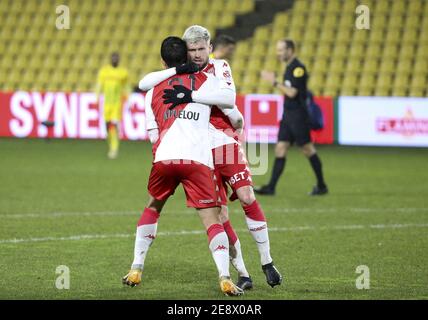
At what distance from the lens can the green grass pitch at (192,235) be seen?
7477mm

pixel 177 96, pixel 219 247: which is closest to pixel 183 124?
pixel 177 96

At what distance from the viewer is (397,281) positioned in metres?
7.73

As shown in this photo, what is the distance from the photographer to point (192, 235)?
10312 mm

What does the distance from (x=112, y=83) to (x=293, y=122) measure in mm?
7057

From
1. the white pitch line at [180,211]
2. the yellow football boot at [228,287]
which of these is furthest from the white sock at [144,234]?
the white pitch line at [180,211]

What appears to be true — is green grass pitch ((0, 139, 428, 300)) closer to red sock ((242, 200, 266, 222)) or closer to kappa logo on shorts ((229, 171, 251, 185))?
red sock ((242, 200, 266, 222))

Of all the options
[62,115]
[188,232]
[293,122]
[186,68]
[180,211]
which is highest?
[186,68]

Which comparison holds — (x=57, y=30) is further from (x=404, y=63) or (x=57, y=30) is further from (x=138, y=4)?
(x=404, y=63)

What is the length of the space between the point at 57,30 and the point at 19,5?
1.51 metres

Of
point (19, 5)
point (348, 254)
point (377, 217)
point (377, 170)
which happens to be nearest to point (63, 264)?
point (348, 254)

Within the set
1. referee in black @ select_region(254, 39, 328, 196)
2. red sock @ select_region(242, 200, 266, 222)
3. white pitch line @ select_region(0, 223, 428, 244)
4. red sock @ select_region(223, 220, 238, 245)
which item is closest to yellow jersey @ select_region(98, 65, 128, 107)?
referee in black @ select_region(254, 39, 328, 196)

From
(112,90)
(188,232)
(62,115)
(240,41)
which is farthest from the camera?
(240,41)

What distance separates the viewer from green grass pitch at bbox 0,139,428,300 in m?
7.48

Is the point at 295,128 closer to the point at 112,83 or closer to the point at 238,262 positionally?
the point at 238,262
